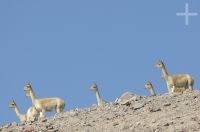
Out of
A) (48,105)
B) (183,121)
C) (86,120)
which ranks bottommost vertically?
(183,121)

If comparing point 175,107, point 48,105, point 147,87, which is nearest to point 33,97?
point 48,105

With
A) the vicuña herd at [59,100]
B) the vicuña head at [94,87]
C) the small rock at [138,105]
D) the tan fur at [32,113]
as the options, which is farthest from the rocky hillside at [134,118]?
the vicuña head at [94,87]

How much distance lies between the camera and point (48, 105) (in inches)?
1396

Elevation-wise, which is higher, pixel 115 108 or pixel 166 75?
pixel 166 75

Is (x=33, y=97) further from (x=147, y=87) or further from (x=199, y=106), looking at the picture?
(x=199, y=106)

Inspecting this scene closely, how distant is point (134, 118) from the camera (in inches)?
1008

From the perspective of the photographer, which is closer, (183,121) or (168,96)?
(183,121)

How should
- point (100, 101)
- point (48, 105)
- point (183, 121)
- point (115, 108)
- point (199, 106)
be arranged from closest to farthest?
point (183, 121) < point (199, 106) < point (115, 108) < point (48, 105) < point (100, 101)

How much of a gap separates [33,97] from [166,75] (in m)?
5.69

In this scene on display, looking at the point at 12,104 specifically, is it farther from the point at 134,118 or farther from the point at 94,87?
the point at 134,118

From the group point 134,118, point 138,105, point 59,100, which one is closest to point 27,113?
point 59,100

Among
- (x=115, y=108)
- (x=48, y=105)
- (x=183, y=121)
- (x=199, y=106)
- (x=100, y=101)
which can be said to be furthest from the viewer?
(x=100, y=101)

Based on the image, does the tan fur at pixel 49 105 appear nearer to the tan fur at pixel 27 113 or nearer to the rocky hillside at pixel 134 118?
the tan fur at pixel 27 113

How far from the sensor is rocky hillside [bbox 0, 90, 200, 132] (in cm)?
2403
